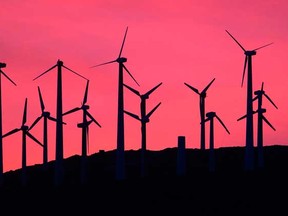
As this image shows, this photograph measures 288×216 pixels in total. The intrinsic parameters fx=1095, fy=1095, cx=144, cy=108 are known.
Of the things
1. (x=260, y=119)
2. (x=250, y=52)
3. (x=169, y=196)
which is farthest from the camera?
(x=260, y=119)

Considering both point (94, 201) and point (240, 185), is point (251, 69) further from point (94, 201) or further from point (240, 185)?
point (94, 201)

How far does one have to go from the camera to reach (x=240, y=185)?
158250 millimetres

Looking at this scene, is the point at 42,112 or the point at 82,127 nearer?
the point at 82,127

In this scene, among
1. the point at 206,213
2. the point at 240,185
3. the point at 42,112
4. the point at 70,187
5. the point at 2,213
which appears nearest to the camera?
the point at 206,213

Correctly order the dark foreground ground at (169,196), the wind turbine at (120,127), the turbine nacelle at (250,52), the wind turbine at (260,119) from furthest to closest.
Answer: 1. the wind turbine at (260,119)
2. the turbine nacelle at (250,52)
3. the wind turbine at (120,127)
4. the dark foreground ground at (169,196)

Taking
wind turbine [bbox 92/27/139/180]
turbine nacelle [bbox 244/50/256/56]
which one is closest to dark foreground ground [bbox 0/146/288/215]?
wind turbine [bbox 92/27/139/180]

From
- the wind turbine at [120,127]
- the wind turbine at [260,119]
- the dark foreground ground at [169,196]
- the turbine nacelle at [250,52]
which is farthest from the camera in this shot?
the wind turbine at [260,119]

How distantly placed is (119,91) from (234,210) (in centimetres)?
3651

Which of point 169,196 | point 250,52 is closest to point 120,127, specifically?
point 169,196

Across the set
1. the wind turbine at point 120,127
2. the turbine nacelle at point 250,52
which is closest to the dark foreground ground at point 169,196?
the wind turbine at point 120,127

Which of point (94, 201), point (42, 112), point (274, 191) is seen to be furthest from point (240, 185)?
point (42, 112)

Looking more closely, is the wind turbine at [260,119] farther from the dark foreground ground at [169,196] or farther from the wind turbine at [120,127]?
the wind turbine at [120,127]

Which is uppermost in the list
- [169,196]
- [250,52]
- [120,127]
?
[250,52]

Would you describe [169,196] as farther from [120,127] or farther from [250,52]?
[250,52]
